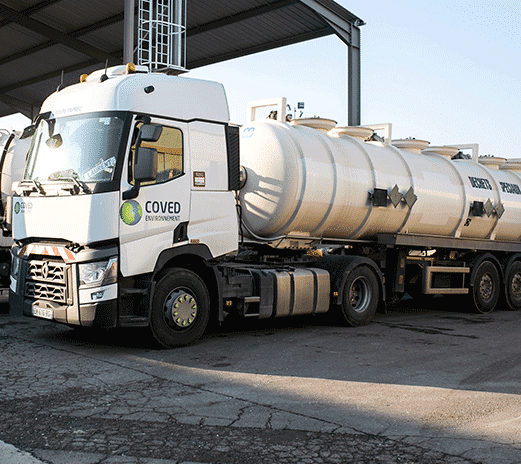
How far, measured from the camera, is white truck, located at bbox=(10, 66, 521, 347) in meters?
7.35

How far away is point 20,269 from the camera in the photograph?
802cm

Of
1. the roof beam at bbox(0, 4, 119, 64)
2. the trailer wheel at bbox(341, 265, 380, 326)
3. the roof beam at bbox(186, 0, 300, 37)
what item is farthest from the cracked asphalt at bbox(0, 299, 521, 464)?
the roof beam at bbox(0, 4, 119, 64)

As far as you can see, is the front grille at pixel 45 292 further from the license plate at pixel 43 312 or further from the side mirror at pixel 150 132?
the side mirror at pixel 150 132

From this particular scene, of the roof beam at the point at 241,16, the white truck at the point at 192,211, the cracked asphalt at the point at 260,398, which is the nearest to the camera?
the cracked asphalt at the point at 260,398

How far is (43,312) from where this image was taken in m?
7.62

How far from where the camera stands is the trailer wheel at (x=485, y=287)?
1305cm

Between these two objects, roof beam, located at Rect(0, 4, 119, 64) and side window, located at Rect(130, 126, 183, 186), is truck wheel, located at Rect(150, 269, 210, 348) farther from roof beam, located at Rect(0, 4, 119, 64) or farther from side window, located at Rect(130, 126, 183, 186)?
roof beam, located at Rect(0, 4, 119, 64)

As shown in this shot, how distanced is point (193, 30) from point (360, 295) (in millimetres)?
14100

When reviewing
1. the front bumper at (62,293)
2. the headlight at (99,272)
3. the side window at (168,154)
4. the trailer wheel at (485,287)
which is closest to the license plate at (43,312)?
the front bumper at (62,293)

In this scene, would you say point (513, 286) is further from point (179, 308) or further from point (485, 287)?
point (179, 308)

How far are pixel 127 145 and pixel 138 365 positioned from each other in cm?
253

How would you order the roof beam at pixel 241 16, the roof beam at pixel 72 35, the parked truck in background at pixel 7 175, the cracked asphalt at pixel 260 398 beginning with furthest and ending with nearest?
the roof beam at pixel 72 35 < the roof beam at pixel 241 16 < the parked truck in background at pixel 7 175 < the cracked asphalt at pixel 260 398

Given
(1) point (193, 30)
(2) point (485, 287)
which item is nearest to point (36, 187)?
(2) point (485, 287)

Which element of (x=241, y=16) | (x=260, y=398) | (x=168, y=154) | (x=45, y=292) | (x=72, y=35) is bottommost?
(x=260, y=398)
